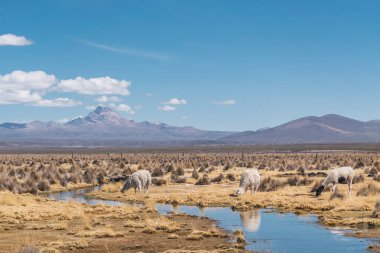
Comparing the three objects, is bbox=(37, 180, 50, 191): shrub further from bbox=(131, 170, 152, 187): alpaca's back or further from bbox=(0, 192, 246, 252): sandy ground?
bbox=(0, 192, 246, 252): sandy ground

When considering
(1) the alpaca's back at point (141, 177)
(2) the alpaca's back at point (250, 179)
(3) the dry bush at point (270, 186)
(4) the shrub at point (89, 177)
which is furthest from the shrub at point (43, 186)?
(2) the alpaca's back at point (250, 179)

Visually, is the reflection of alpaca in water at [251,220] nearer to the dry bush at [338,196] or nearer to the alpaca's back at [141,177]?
the dry bush at [338,196]

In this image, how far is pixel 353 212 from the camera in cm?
2542

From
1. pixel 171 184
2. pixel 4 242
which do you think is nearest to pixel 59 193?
pixel 171 184

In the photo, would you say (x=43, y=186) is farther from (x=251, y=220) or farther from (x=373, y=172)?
(x=373, y=172)

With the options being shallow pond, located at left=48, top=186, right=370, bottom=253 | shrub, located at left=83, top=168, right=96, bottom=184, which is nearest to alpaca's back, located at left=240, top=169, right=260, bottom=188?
shallow pond, located at left=48, top=186, right=370, bottom=253

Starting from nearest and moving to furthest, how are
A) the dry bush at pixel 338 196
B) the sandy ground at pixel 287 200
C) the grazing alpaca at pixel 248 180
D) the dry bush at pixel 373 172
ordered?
the sandy ground at pixel 287 200 → the dry bush at pixel 338 196 → the grazing alpaca at pixel 248 180 → the dry bush at pixel 373 172

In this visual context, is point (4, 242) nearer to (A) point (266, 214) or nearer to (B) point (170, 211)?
(B) point (170, 211)

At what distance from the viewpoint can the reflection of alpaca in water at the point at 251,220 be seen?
22.3 meters

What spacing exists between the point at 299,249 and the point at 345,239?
205 centimetres

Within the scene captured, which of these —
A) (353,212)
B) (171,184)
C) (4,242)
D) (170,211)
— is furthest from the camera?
(171,184)

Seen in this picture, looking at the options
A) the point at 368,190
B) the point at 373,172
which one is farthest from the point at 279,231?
the point at 373,172

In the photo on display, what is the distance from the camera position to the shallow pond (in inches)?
720

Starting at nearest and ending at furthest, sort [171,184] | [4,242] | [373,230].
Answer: [4,242], [373,230], [171,184]
